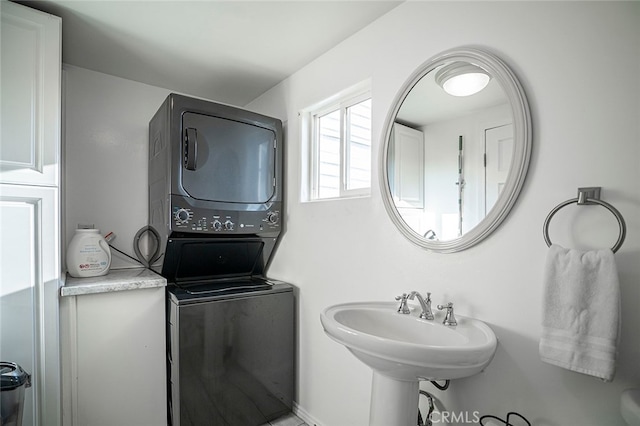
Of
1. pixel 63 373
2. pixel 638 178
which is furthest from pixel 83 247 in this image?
pixel 638 178

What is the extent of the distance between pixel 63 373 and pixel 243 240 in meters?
1.18

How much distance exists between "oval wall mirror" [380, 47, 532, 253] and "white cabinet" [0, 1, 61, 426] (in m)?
1.70

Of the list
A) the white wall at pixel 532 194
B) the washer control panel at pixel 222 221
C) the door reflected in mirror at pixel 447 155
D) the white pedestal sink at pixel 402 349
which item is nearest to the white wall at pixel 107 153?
the washer control panel at pixel 222 221

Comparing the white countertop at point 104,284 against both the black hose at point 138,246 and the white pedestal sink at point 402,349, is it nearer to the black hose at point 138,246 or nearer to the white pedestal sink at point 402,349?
the black hose at point 138,246

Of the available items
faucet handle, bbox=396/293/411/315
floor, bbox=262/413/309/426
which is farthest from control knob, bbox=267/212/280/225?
floor, bbox=262/413/309/426

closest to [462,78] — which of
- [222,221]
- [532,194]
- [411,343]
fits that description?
[532,194]

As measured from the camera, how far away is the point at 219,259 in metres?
2.23

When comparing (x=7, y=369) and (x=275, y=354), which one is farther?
(x=275, y=354)

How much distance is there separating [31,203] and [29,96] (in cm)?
52

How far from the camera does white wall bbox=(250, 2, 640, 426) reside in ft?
3.09

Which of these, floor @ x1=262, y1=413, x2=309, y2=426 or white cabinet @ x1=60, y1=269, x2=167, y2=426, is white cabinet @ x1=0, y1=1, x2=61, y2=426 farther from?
floor @ x1=262, y1=413, x2=309, y2=426

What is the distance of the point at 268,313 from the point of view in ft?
6.82

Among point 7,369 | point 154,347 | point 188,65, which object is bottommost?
point 154,347

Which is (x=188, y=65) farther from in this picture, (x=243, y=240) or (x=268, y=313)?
(x=268, y=313)
